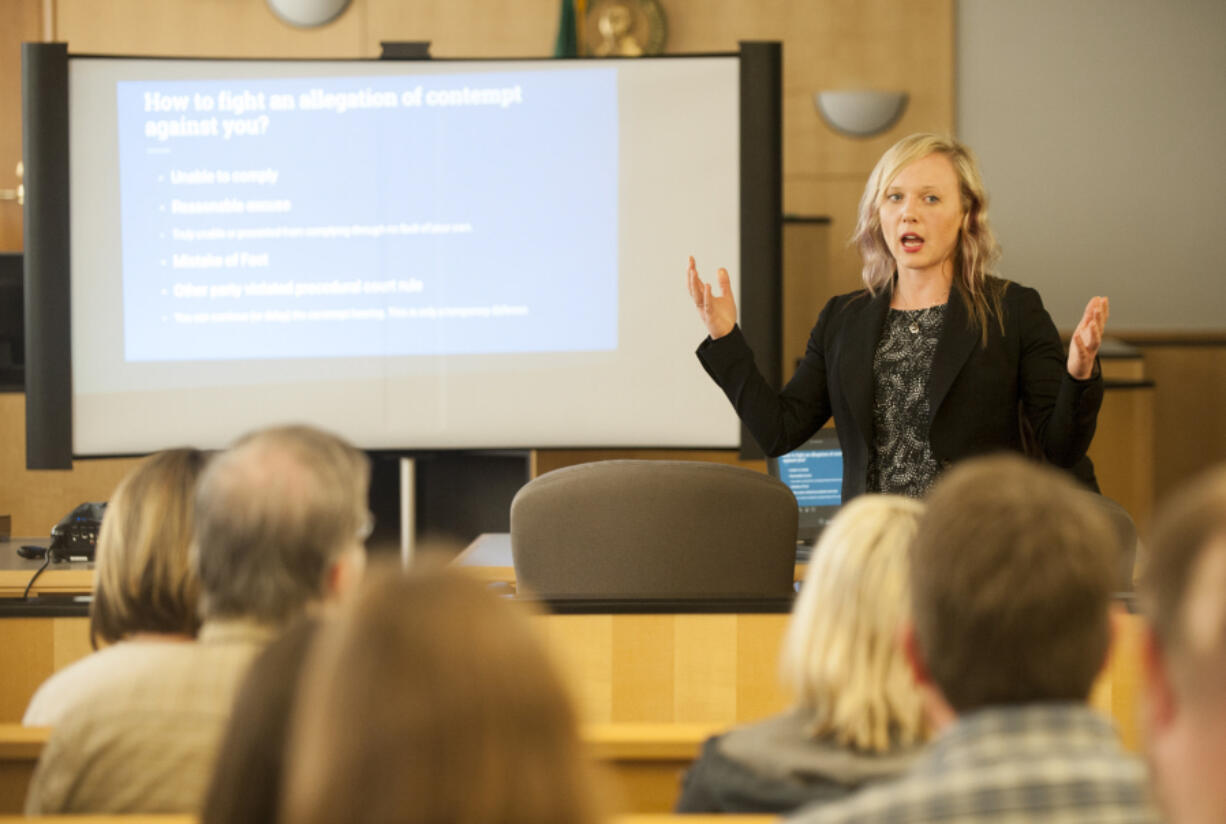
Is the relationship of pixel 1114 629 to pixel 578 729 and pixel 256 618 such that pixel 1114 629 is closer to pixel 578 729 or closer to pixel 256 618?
pixel 578 729

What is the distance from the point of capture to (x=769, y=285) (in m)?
4.12

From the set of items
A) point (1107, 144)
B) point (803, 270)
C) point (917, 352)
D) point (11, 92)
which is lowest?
point (917, 352)

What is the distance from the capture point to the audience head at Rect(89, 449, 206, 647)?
1.63 meters

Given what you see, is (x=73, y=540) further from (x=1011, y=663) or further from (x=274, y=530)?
(x=1011, y=663)

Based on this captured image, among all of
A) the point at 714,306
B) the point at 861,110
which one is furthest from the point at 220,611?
the point at 861,110

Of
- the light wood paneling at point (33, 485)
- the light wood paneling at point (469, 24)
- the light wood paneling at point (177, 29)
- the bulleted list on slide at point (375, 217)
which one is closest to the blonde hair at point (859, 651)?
the bulleted list on slide at point (375, 217)

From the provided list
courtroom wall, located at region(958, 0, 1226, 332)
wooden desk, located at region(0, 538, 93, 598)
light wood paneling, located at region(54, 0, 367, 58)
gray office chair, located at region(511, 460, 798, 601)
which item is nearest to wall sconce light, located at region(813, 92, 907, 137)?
courtroom wall, located at region(958, 0, 1226, 332)

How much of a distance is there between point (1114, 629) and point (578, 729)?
58 cm

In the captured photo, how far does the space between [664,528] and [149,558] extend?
3.63 feet

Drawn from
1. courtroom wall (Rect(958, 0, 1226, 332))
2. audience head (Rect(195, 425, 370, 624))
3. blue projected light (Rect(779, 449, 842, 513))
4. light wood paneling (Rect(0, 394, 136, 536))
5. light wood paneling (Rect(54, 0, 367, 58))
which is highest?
light wood paneling (Rect(54, 0, 367, 58))

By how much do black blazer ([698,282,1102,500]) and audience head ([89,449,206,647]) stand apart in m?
1.40

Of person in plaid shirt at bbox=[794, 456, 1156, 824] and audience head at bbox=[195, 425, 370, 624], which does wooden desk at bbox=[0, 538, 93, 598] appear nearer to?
audience head at bbox=[195, 425, 370, 624]

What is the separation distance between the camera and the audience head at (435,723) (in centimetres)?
64

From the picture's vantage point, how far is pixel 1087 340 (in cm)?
237
